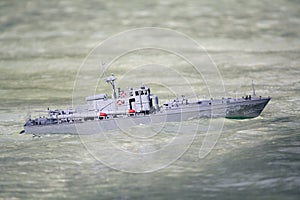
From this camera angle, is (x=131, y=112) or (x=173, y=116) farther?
(x=131, y=112)

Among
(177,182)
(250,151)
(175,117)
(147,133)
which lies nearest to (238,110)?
(175,117)

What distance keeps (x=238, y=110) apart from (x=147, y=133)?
39.2 feet

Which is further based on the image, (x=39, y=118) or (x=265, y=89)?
(x=265, y=89)

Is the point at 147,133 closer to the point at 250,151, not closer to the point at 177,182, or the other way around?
the point at 250,151

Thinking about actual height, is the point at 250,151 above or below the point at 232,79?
below

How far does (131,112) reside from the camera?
53.8 metres

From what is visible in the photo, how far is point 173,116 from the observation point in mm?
53156

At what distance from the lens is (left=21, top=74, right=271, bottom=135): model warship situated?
174ft

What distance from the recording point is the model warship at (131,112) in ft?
174

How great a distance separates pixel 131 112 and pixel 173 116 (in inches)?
190

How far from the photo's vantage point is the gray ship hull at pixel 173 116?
5288cm

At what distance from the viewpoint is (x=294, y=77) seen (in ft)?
207

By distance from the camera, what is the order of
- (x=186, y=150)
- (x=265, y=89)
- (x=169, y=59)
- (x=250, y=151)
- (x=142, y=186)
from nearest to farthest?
(x=142, y=186) < (x=250, y=151) < (x=186, y=150) < (x=265, y=89) < (x=169, y=59)

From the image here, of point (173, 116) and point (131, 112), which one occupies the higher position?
point (131, 112)
